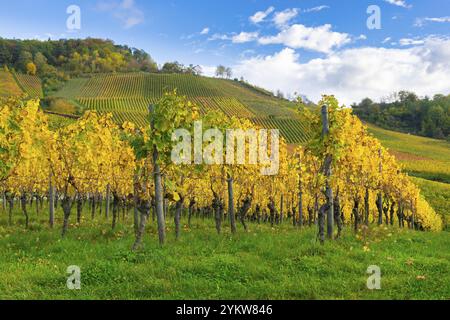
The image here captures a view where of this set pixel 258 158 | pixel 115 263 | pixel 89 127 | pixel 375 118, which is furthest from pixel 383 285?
pixel 375 118

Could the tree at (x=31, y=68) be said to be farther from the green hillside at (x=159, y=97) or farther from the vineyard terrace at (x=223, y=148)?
the vineyard terrace at (x=223, y=148)

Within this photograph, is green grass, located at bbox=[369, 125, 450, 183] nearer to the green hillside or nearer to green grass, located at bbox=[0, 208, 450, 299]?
the green hillside

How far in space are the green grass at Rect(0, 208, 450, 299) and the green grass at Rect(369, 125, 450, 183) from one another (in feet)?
177

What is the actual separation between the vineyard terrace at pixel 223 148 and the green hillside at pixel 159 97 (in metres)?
66.8

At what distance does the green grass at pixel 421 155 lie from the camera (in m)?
66.8

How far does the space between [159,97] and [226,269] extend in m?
118

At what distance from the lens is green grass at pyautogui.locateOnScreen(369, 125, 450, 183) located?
66.8 m

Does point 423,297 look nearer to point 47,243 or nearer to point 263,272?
point 263,272

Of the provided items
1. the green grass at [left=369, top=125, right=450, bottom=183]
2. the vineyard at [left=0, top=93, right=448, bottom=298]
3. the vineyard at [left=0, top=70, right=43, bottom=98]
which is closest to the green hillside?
the vineyard at [left=0, top=70, right=43, bottom=98]

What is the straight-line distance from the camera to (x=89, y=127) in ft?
57.4

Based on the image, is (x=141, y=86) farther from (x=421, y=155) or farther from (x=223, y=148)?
(x=223, y=148)

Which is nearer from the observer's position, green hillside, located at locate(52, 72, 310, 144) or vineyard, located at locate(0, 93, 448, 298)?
vineyard, located at locate(0, 93, 448, 298)

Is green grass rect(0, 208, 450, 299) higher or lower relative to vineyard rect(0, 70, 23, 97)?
lower

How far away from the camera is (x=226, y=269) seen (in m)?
9.28
